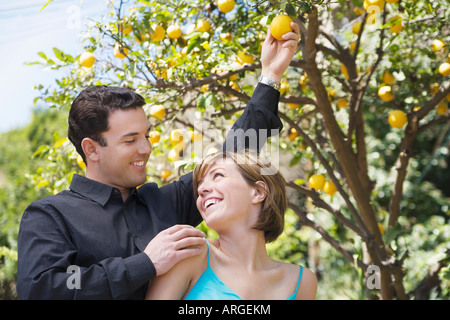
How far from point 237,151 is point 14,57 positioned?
1.77 meters

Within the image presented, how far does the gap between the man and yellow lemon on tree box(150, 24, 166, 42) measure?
0.93 meters

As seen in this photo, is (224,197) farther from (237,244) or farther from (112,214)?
(112,214)

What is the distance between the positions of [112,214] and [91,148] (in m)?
0.28

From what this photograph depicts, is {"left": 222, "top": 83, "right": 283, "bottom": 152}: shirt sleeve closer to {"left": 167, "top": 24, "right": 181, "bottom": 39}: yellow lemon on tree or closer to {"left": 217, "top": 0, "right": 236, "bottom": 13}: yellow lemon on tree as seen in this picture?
{"left": 217, "top": 0, "right": 236, "bottom": 13}: yellow lemon on tree

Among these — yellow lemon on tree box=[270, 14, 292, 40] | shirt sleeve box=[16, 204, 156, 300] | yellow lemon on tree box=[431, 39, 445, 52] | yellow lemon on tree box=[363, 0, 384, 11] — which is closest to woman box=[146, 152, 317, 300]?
shirt sleeve box=[16, 204, 156, 300]

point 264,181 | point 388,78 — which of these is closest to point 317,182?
point 388,78

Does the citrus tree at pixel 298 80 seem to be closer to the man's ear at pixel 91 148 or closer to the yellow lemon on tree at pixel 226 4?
the yellow lemon on tree at pixel 226 4

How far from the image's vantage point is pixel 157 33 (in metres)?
2.75

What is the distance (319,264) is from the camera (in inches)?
253

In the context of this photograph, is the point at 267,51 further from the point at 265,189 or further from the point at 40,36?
the point at 40,36

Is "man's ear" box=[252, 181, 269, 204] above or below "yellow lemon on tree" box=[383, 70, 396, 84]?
below

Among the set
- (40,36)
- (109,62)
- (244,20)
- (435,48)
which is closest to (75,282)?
(109,62)

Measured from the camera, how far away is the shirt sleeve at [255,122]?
1981mm

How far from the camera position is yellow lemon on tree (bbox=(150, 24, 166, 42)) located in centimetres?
274
